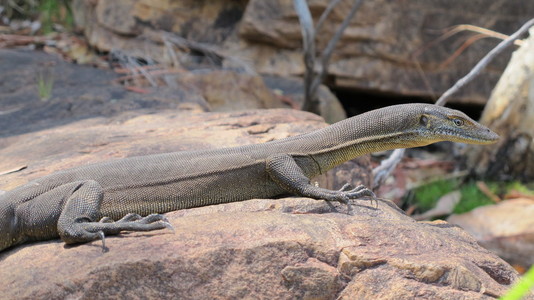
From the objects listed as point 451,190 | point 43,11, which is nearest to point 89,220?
point 451,190

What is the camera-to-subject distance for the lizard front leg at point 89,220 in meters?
3.50

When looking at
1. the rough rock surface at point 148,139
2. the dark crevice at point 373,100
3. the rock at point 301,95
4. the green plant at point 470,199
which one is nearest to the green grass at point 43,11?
the rock at point 301,95

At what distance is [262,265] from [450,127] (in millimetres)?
2101

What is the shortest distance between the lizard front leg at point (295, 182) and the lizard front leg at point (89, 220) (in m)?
0.98

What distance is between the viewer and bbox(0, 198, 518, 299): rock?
3.07 m

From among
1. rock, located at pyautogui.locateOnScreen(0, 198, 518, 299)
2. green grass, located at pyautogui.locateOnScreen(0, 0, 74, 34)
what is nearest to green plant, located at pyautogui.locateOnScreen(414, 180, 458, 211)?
rock, located at pyautogui.locateOnScreen(0, 198, 518, 299)

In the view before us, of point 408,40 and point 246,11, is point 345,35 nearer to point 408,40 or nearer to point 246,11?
point 408,40

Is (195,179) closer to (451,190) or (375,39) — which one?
(451,190)

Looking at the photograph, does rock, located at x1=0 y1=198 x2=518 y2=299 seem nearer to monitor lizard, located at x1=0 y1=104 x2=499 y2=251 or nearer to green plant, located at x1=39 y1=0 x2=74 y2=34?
monitor lizard, located at x1=0 y1=104 x2=499 y2=251

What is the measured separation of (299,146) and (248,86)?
168 inches

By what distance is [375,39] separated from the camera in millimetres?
9742

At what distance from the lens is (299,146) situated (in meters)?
4.48

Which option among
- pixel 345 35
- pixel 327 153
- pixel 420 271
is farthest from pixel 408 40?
pixel 420 271

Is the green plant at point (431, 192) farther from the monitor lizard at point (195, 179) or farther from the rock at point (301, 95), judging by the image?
the monitor lizard at point (195, 179)
